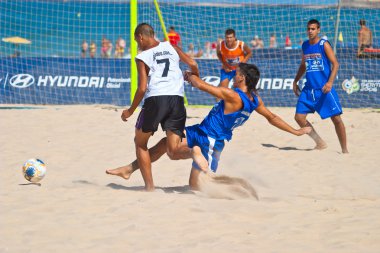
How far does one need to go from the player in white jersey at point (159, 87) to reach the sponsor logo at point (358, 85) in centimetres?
787

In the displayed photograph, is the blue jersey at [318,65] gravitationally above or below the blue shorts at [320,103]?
above

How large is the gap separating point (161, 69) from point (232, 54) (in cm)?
487

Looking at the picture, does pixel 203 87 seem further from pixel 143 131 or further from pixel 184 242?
pixel 184 242

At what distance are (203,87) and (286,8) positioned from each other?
35.2ft

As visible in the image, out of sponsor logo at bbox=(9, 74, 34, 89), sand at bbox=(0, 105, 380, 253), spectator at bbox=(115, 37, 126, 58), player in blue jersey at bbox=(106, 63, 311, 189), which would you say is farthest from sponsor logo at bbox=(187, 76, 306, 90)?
player in blue jersey at bbox=(106, 63, 311, 189)

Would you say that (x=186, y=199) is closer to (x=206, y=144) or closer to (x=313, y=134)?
(x=206, y=144)

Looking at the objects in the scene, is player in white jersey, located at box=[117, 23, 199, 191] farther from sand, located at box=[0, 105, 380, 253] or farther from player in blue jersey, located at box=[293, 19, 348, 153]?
player in blue jersey, located at box=[293, 19, 348, 153]

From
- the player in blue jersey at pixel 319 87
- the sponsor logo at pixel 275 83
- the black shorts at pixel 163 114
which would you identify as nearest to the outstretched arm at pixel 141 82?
the black shorts at pixel 163 114

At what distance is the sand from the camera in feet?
13.3

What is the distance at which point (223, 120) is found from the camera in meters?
5.59

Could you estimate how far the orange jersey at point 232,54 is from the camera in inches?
408

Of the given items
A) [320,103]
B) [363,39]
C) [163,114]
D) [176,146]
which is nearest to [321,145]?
[320,103]

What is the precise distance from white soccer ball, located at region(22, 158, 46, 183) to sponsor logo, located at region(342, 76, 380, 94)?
8378mm

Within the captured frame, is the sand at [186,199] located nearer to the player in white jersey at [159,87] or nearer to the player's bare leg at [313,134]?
the player's bare leg at [313,134]
